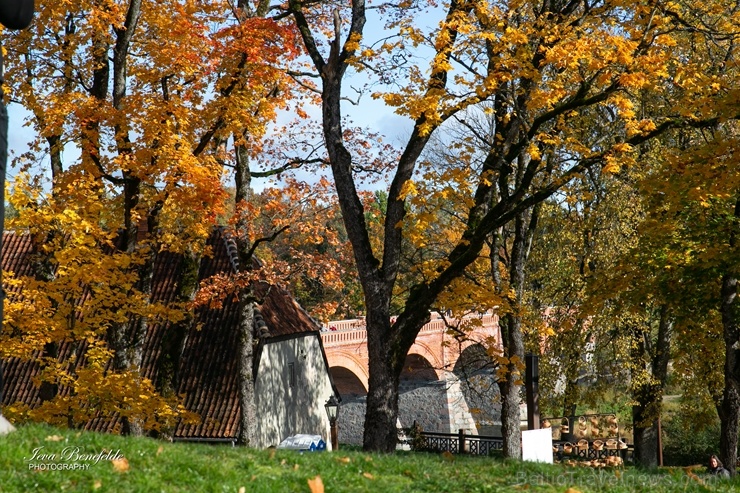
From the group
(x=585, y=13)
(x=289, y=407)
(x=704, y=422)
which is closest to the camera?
(x=585, y=13)

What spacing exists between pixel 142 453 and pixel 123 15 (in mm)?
11871

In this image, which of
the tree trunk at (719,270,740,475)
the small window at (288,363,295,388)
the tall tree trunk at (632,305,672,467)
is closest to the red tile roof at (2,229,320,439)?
the small window at (288,363,295,388)

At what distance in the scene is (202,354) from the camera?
26.2 meters

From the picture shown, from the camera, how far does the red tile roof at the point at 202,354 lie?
80.6ft

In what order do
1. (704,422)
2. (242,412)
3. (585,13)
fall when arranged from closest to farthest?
(585,13) → (242,412) → (704,422)

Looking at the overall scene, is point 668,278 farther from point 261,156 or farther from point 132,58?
point 132,58

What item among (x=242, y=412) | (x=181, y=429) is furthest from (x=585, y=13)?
(x=181, y=429)

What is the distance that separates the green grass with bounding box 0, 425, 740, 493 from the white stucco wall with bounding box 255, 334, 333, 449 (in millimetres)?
17066

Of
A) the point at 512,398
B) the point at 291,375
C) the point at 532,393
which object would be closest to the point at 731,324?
the point at 532,393

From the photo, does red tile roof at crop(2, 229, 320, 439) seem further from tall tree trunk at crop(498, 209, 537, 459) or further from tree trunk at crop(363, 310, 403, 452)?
tree trunk at crop(363, 310, 403, 452)

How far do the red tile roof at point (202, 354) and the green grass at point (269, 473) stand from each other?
48.3 ft

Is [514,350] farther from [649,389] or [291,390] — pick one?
[291,390]

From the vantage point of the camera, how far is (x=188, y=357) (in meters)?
26.3

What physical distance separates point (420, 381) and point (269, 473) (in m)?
43.7
